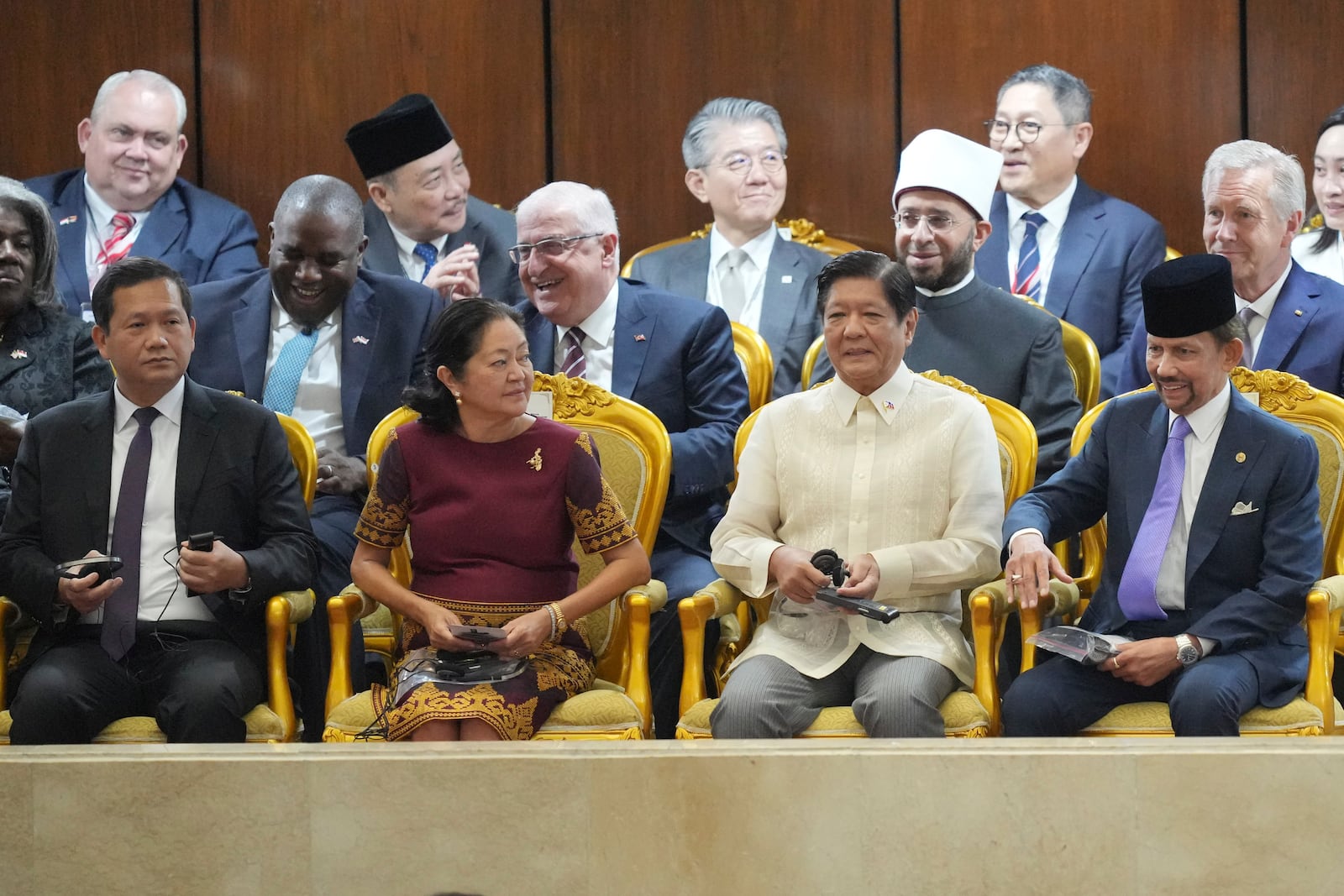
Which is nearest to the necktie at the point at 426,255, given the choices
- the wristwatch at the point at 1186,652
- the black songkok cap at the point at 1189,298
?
the black songkok cap at the point at 1189,298

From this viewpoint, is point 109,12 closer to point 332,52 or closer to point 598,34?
point 332,52

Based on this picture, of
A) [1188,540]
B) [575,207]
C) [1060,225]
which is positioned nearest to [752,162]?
[1060,225]

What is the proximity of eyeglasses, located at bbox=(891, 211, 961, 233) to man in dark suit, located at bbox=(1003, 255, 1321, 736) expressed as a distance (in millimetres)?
929

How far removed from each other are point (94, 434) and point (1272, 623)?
233 cm

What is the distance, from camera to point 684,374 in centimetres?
386

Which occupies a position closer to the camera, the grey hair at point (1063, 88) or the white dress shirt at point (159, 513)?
the white dress shirt at point (159, 513)

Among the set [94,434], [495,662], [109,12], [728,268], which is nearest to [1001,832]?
[495,662]

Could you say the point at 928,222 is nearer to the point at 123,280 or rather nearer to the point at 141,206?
the point at 123,280

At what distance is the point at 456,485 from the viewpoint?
3.11 m

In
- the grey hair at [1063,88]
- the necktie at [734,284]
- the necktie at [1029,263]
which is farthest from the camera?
the grey hair at [1063,88]

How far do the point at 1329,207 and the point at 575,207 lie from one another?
2.13 meters

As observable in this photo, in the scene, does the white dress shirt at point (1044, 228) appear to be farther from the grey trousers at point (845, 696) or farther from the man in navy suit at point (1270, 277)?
the grey trousers at point (845, 696)

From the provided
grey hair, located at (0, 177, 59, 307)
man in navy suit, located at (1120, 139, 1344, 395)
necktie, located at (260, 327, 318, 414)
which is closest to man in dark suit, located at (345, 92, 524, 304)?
necktie, located at (260, 327, 318, 414)

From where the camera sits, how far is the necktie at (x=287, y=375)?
13.0 feet
